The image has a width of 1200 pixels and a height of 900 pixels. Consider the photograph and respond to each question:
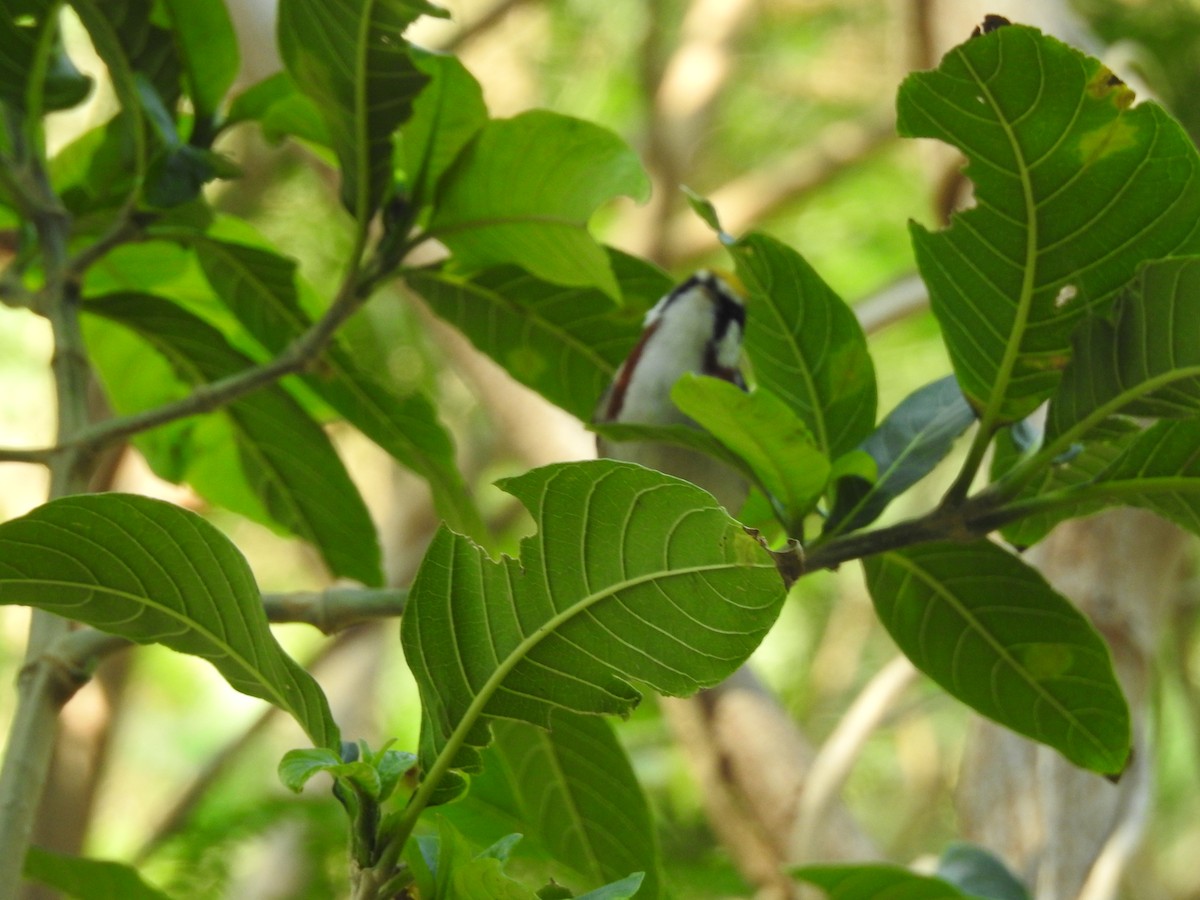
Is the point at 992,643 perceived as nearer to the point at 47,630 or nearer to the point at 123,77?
the point at 47,630

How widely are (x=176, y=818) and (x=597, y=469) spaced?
1504 millimetres

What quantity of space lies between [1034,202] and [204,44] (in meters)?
0.48

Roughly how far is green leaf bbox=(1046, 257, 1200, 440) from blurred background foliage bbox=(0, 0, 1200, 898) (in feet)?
2.53

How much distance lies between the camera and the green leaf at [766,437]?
0.53 m

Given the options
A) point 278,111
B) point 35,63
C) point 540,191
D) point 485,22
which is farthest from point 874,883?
point 485,22

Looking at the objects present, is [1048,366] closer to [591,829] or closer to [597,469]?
[597,469]

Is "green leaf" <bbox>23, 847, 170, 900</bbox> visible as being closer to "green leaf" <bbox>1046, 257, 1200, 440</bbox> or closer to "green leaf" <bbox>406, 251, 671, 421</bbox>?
"green leaf" <bbox>406, 251, 671, 421</bbox>

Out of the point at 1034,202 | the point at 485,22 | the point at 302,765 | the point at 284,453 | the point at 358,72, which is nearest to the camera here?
the point at 302,765

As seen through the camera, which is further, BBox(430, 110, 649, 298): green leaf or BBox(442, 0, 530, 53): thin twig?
BBox(442, 0, 530, 53): thin twig

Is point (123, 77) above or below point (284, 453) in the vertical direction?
above

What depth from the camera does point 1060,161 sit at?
0.53m

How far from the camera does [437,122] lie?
2.39ft

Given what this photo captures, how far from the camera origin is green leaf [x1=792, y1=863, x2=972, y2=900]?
72 centimetres

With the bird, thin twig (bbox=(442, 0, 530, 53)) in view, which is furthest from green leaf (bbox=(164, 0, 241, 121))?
thin twig (bbox=(442, 0, 530, 53))
